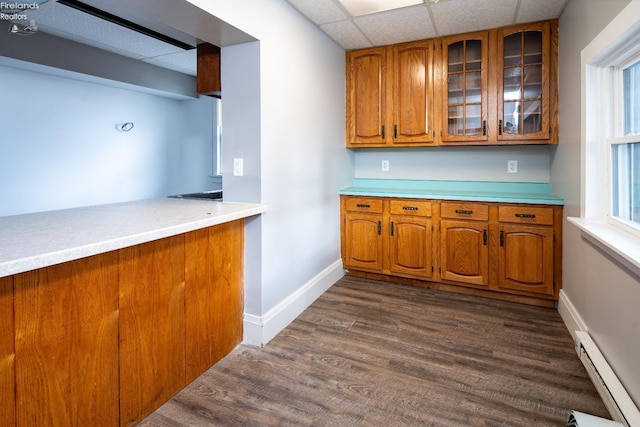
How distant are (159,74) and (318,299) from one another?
3434 millimetres

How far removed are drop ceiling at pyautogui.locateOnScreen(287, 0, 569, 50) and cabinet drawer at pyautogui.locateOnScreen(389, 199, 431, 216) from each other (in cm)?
140

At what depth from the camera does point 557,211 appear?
273cm

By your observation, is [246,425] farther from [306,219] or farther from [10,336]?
[306,219]

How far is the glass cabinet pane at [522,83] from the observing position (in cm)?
291

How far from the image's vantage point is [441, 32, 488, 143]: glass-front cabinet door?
3082 mm

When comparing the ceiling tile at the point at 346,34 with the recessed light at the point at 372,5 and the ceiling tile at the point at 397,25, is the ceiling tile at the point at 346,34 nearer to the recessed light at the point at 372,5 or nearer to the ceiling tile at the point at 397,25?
the ceiling tile at the point at 397,25

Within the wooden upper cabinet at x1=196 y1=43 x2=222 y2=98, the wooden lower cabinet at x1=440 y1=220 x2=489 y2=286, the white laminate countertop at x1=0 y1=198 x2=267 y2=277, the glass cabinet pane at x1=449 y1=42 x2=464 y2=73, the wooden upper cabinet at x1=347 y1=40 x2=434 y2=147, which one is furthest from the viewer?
the wooden upper cabinet at x1=347 y1=40 x2=434 y2=147

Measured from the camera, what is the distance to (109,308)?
1452 mm

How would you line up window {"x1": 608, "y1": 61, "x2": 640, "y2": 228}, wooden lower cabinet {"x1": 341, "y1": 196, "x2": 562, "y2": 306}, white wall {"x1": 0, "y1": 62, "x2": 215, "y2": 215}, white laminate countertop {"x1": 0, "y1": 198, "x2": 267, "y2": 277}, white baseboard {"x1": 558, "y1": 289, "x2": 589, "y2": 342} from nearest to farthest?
1. white laminate countertop {"x1": 0, "y1": 198, "x2": 267, "y2": 277}
2. window {"x1": 608, "y1": 61, "x2": 640, "y2": 228}
3. white baseboard {"x1": 558, "y1": 289, "x2": 589, "y2": 342}
4. wooden lower cabinet {"x1": 341, "y1": 196, "x2": 562, "y2": 306}
5. white wall {"x1": 0, "y1": 62, "x2": 215, "y2": 215}

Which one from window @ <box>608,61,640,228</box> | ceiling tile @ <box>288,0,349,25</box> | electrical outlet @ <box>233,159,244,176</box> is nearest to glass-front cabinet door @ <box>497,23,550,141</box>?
window @ <box>608,61,640,228</box>

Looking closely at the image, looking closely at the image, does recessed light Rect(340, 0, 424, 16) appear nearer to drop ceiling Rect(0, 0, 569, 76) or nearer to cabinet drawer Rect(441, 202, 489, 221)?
drop ceiling Rect(0, 0, 569, 76)

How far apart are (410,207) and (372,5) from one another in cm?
160

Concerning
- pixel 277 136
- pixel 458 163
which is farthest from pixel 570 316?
pixel 277 136

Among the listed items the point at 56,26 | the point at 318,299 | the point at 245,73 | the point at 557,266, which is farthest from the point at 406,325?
the point at 56,26
